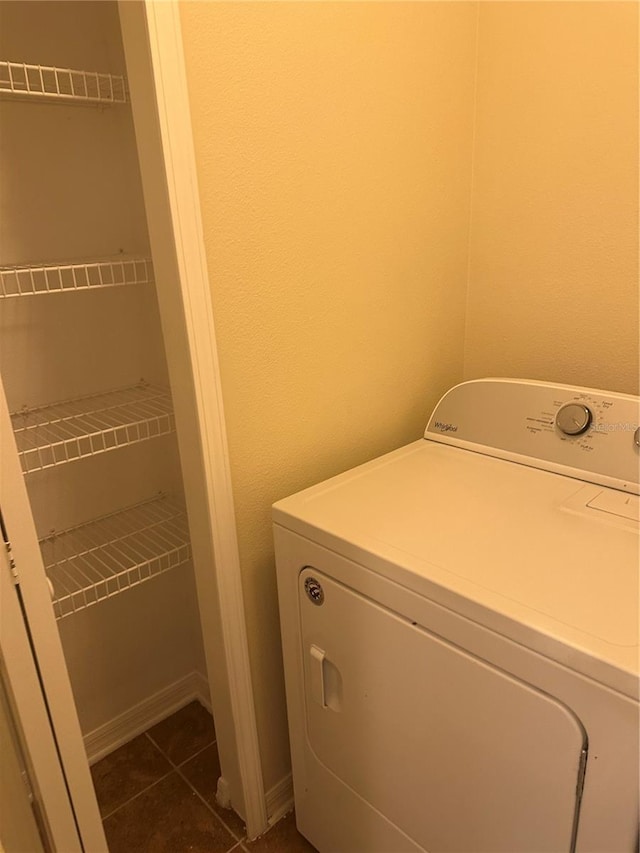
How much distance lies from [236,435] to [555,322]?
844 mm

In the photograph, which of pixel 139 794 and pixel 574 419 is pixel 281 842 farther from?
pixel 574 419

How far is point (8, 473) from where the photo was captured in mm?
910

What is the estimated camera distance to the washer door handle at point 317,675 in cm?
116

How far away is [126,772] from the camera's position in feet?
5.53

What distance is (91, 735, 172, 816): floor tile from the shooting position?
1.61m

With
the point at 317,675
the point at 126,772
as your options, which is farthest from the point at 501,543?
the point at 126,772

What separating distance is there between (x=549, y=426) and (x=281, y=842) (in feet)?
3.93

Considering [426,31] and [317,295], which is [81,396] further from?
[426,31]

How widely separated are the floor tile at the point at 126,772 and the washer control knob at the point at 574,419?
1.43 meters

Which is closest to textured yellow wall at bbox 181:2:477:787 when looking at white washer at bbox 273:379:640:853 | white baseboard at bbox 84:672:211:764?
white washer at bbox 273:379:640:853

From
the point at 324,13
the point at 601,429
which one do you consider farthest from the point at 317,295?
the point at 601,429

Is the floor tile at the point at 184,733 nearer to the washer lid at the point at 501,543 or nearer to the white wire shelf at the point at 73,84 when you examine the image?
the washer lid at the point at 501,543

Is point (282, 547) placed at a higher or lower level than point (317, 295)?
lower

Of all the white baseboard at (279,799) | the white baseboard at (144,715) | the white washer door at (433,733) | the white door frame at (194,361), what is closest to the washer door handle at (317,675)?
the white washer door at (433,733)
